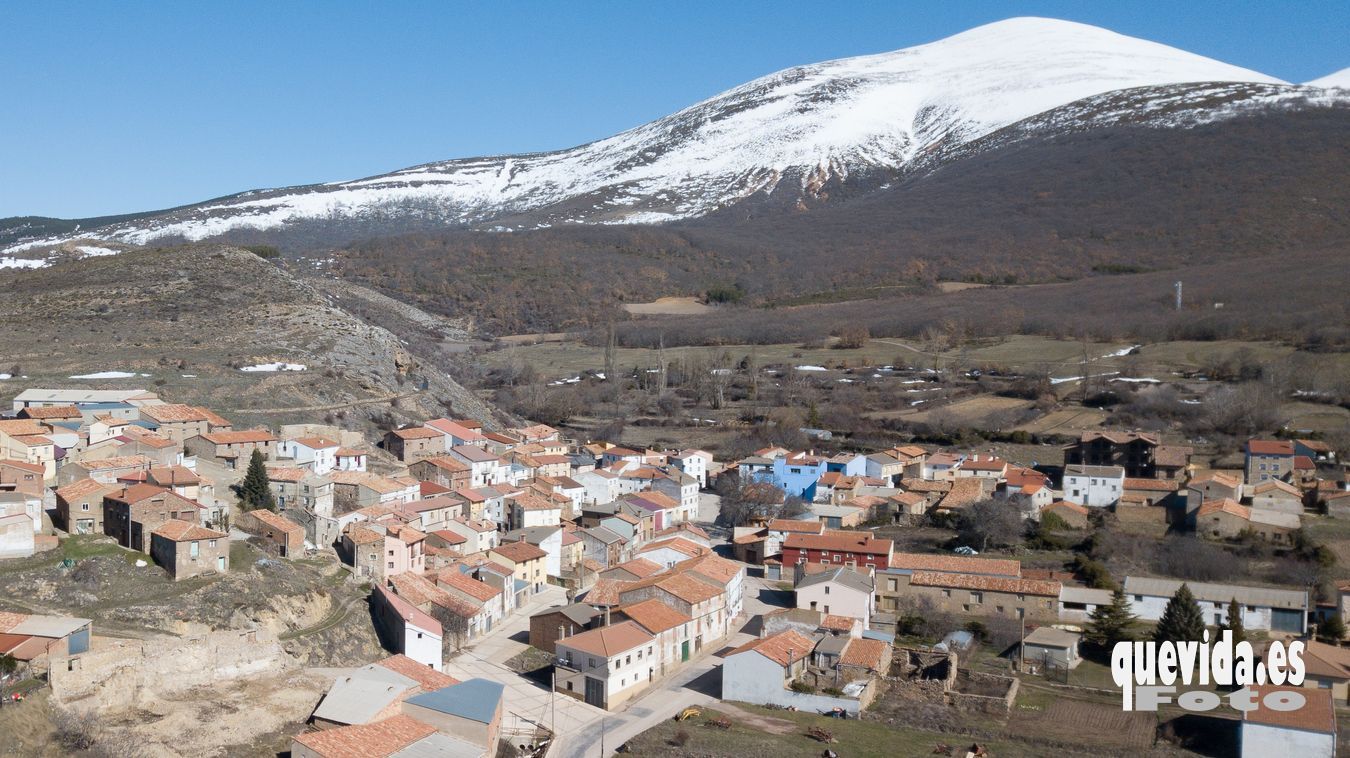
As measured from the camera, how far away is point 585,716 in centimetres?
1717

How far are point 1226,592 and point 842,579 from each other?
23.1 feet

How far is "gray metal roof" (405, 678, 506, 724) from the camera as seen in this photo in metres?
15.2

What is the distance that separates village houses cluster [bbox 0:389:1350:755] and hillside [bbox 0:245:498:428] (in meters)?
2.96

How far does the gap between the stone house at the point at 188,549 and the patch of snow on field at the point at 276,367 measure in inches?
618

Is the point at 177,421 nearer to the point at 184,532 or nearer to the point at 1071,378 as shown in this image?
the point at 184,532

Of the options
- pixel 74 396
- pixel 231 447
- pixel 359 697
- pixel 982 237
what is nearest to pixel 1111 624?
pixel 359 697

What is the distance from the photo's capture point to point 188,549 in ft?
59.4

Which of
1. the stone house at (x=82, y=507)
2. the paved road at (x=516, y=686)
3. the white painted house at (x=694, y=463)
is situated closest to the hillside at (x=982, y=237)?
the white painted house at (x=694, y=463)

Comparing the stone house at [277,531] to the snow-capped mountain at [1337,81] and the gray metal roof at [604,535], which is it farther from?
the snow-capped mountain at [1337,81]

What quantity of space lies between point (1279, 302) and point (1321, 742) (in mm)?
48893

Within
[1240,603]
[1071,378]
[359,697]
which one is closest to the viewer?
[359,697]

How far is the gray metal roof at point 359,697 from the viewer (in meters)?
14.9

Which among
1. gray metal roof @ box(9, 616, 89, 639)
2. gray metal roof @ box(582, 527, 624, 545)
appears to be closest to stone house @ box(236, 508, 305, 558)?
gray metal roof @ box(9, 616, 89, 639)

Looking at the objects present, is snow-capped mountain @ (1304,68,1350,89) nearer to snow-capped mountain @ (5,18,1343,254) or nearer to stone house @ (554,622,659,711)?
snow-capped mountain @ (5,18,1343,254)
